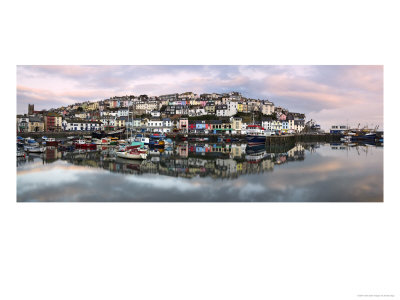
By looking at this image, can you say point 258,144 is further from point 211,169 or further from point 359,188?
point 359,188

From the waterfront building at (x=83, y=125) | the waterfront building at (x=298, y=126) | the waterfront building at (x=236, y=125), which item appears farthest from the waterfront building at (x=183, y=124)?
the waterfront building at (x=298, y=126)

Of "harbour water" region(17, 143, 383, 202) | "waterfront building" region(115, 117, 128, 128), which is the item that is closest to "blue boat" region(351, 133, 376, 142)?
"harbour water" region(17, 143, 383, 202)

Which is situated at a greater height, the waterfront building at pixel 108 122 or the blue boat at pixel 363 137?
the waterfront building at pixel 108 122

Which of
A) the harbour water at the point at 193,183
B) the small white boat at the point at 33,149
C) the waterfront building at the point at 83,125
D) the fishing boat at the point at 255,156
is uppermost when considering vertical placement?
the waterfront building at the point at 83,125

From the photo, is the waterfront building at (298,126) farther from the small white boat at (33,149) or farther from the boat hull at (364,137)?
the small white boat at (33,149)

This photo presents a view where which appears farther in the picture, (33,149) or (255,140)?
(255,140)

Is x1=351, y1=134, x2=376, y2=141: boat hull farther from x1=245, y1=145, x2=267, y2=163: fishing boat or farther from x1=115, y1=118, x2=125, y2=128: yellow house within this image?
x1=115, y1=118, x2=125, y2=128: yellow house

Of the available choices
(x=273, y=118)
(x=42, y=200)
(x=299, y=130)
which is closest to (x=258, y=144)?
(x=273, y=118)

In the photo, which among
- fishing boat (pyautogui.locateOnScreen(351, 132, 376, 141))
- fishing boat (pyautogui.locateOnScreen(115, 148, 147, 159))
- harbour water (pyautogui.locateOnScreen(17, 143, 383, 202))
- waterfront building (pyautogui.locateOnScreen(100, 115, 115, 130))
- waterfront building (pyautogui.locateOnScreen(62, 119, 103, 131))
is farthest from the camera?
waterfront building (pyautogui.locateOnScreen(100, 115, 115, 130))

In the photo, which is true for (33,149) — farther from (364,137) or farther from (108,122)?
(364,137)

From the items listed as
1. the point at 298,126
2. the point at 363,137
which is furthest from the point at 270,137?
the point at 298,126
